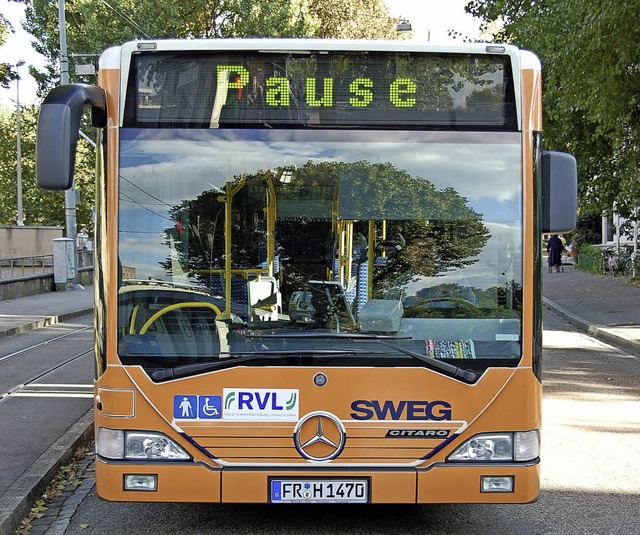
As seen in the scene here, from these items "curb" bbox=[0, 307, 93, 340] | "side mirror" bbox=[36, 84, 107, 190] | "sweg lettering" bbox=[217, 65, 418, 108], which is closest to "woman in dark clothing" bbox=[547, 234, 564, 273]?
"curb" bbox=[0, 307, 93, 340]

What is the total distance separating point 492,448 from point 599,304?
18286 mm

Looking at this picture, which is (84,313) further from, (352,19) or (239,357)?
(352,19)

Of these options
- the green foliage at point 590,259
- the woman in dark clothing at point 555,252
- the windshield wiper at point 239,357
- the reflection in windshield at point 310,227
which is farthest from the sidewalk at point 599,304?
the windshield wiper at point 239,357

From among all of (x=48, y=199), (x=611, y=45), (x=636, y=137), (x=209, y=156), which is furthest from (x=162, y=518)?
(x=48, y=199)

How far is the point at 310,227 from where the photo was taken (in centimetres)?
453

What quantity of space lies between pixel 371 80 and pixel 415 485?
2.08 metres

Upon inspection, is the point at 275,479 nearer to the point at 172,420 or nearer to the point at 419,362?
the point at 172,420

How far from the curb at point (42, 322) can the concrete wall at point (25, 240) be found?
41.5ft

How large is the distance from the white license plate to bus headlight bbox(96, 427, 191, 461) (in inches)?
19.5

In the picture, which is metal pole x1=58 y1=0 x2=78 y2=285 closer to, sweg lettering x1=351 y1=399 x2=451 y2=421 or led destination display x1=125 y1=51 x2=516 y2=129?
led destination display x1=125 y1=51 x2=516 y2=129

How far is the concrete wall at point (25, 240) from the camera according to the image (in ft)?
110

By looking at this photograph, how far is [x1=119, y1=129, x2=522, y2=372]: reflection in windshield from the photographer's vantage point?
4.51 metres

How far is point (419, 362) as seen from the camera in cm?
443

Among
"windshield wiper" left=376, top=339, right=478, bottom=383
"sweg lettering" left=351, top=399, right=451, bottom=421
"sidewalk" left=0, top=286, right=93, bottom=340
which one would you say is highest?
"windshield wiper" left=376, top=339, right=478, bottom=383
